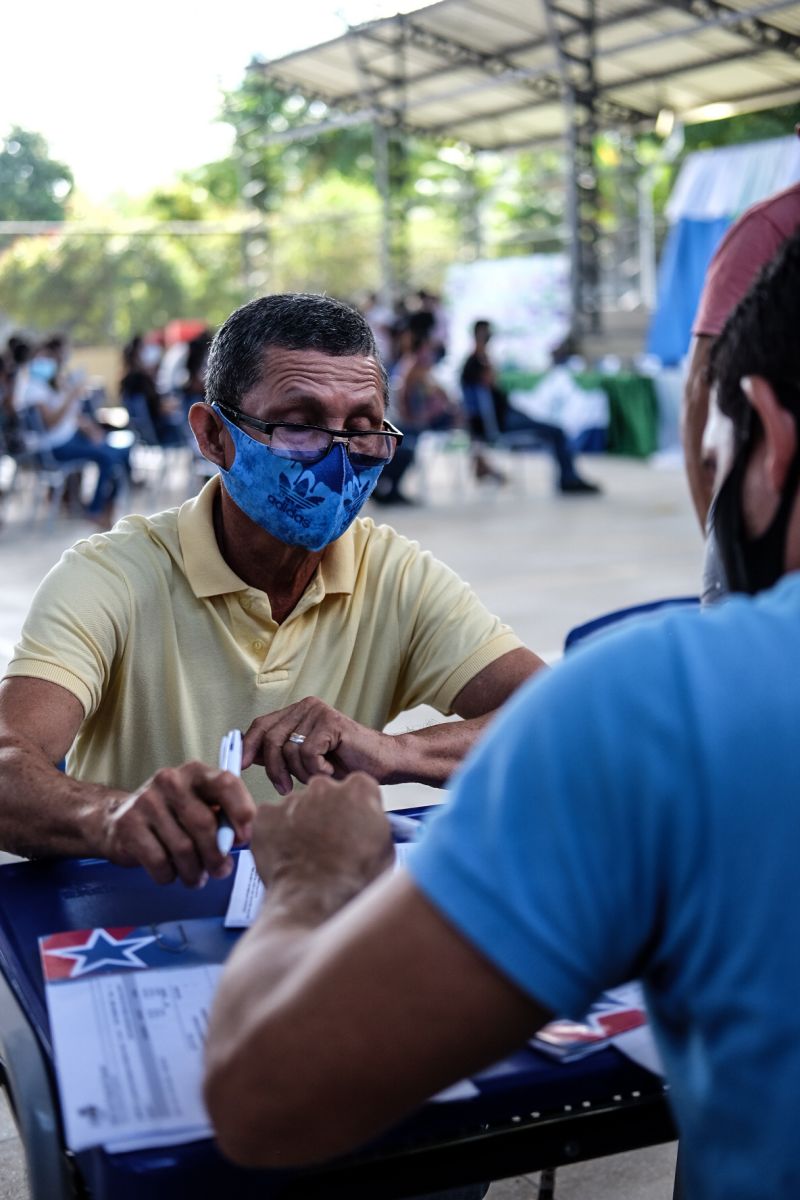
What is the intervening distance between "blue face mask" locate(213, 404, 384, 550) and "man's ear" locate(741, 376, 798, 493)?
1.20 meters

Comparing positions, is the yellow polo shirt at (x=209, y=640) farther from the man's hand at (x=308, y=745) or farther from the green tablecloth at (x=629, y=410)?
the green tablecloth at (x=629, y=410)

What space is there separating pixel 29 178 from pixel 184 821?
3345cm

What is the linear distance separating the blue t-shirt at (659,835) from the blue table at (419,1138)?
31 cm

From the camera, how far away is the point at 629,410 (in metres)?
13.7

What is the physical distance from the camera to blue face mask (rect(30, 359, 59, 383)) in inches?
408

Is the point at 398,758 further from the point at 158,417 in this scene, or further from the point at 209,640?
the point at 158,417

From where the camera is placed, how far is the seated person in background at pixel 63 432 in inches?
403

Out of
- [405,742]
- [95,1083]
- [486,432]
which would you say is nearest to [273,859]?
[95,1083]

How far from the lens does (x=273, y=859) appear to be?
3.76 ft

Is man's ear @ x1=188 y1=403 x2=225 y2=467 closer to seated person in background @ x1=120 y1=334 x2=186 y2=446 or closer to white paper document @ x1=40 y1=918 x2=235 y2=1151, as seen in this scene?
white paper document @ x1=40 y1=918 x2=235 y2=1151

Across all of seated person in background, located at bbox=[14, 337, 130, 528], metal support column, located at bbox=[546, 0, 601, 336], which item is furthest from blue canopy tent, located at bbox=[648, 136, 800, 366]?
seated person in background, located at bbox=[14, 337, 130, 528]

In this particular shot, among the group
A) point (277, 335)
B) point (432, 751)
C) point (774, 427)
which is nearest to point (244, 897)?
point (432, 751)

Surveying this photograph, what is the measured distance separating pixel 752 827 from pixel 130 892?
3.03ft

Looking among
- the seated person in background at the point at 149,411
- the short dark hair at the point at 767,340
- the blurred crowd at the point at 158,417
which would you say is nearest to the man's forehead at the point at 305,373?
the short dark hair at the point at 767,340
